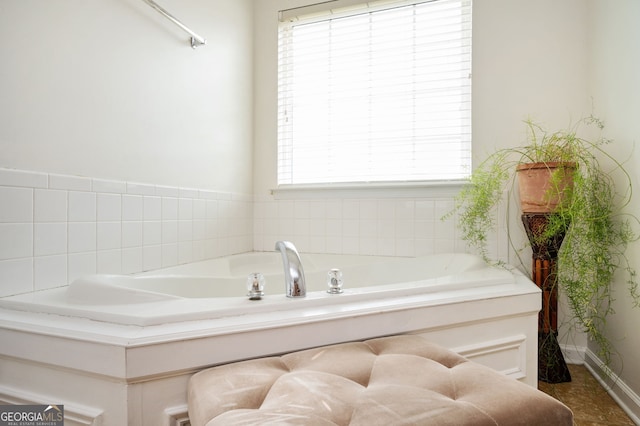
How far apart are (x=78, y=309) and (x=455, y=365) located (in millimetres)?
976

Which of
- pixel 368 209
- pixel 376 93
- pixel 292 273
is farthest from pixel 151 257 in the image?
pixel 376 93

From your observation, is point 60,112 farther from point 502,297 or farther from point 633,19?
point 633,19

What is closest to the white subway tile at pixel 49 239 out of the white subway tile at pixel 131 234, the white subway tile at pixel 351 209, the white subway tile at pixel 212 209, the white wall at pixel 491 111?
the white subway tile at pixel 131 234

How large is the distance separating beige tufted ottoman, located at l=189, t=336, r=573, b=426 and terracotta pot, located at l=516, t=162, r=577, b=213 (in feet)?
3.56

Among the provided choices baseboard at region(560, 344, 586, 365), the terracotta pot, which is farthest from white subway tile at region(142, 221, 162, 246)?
baseboard at region(560, 344, 586, 365)

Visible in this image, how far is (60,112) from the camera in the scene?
1254 mm

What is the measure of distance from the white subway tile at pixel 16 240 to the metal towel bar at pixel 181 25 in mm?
1066

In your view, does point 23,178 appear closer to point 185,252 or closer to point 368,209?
point 185,252

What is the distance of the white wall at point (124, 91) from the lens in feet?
3.81

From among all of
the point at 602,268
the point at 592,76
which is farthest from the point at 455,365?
the point at 592,76

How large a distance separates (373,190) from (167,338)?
159 cm

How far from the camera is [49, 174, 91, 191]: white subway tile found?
1.23m

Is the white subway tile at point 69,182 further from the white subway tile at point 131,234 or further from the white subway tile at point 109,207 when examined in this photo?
the white subway tile at point 131,234

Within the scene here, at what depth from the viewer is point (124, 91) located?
1.49 metres
